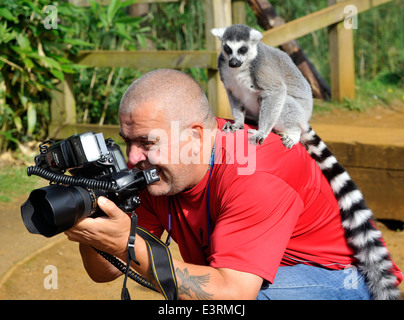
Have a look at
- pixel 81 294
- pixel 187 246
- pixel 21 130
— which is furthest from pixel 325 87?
pixel 187 246

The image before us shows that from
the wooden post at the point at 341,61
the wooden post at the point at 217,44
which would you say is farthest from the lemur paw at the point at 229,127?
the wooden post at the point at 341,61

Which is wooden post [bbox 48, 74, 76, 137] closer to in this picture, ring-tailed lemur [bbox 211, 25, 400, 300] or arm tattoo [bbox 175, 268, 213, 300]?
ring-tailed lemur [bbox 211, 25, 400, 300]

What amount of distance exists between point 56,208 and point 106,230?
0.22 metres

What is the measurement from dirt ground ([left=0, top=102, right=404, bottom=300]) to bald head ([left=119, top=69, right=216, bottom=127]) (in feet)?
5.45

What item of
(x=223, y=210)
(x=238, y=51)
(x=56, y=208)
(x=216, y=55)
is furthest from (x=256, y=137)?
(x=216, y=55)

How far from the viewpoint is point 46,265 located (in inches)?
151

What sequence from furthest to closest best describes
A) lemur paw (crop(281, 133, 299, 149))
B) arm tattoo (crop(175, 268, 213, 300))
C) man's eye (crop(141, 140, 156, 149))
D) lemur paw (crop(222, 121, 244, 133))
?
lemur paw (crop(222, 121, 244, 133)), lemur paw (crop(281, 133, 299, 149)), man's eye (crop(141, 140, 156, 149)), arm tattoo (crop(175, 268, 213, 300))

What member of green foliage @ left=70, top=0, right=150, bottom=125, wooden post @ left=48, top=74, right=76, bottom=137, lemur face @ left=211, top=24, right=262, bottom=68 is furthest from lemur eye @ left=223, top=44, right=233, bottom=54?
wooden post @ left=48, top=74, right=76, bottom=137

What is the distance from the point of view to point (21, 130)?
628cm

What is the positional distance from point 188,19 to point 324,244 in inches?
225

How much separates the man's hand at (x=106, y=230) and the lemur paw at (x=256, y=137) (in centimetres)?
74

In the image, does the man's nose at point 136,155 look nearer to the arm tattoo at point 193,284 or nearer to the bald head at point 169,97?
the bald head at point 169,97

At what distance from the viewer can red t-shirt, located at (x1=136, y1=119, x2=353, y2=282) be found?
2.07 metres

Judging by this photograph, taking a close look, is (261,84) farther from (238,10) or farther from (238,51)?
(238,10)
